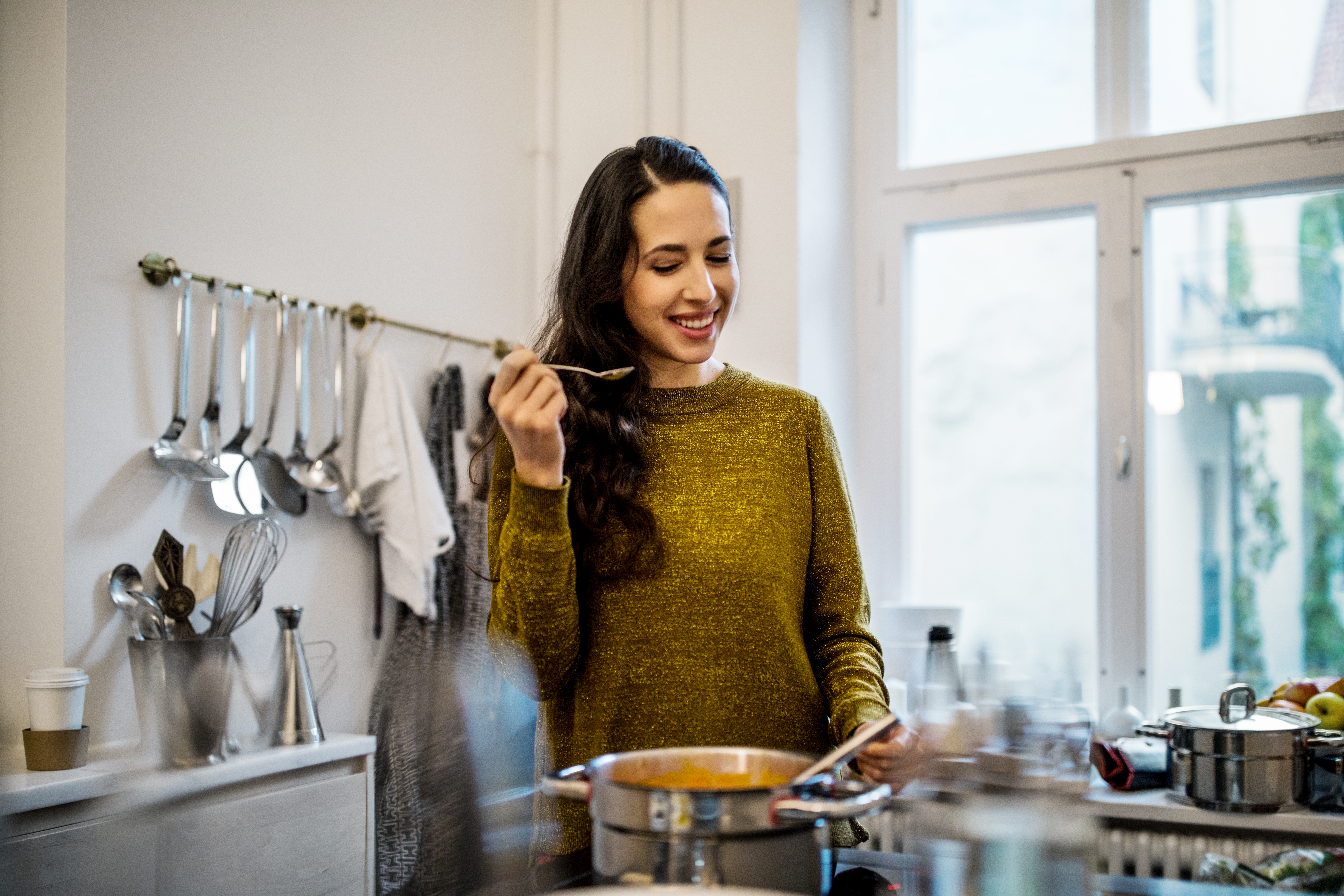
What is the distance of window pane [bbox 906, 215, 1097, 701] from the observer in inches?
96.7

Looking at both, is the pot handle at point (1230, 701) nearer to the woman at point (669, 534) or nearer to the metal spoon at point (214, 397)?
the woman at point (669, 534)

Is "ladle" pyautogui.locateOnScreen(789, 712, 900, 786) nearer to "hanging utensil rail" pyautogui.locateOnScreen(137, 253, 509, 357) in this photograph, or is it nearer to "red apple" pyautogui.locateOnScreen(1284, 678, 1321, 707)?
"hanging utensil rail" pyautogui.locateOnScreen(137, 253, 509, 357)

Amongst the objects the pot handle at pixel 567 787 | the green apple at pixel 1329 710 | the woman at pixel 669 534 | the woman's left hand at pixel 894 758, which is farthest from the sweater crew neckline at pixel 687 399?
the green apple at pixel 1329 710

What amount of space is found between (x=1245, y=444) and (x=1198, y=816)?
899mm

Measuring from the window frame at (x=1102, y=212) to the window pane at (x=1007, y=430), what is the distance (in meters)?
0.04

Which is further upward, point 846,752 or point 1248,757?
point 846,752

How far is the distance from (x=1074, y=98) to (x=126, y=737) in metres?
2.46

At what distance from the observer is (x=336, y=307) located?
6.69 ft

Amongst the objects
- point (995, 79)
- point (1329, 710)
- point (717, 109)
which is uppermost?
point (995, 79)

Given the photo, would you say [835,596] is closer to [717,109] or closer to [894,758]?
[894,758]

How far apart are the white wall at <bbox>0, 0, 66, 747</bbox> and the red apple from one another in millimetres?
2222

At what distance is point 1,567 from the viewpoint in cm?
156

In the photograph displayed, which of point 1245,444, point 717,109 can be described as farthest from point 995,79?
point 1245,444

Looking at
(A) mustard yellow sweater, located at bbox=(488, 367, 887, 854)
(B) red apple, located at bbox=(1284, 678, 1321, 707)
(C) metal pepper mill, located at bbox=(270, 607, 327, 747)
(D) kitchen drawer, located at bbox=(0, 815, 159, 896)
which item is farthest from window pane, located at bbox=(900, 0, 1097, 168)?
(D) kitchen drawer, located at bbox=(0, 815, 159, 896)
